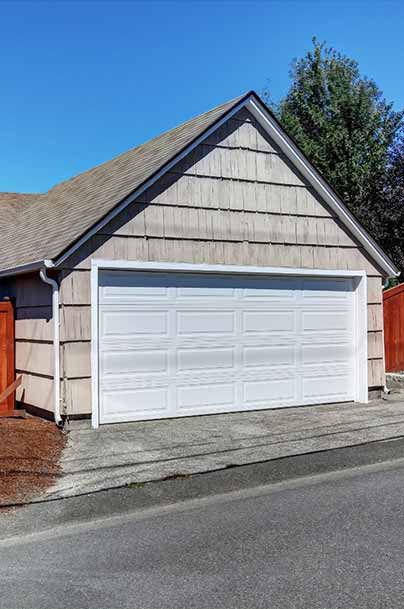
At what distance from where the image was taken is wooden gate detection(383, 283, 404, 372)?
15.7 m

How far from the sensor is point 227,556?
17.0ft

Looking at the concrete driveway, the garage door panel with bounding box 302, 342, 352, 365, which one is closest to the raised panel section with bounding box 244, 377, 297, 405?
the concrete driveway

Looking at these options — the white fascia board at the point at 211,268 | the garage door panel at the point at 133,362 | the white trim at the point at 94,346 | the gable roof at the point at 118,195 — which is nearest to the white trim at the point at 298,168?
the gable roof at the point at 118,195

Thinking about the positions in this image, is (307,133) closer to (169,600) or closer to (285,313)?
(285,313)

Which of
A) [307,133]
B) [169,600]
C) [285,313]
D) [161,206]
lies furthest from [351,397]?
[307,133]

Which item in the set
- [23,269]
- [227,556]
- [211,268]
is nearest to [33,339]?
[23,269]

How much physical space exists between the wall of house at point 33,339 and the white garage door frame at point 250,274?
2.26 feet

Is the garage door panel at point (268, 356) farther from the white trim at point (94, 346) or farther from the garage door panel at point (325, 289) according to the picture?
the white trim at point (94, 346)

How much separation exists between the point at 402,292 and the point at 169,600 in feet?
41.9

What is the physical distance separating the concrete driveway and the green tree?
12.9m

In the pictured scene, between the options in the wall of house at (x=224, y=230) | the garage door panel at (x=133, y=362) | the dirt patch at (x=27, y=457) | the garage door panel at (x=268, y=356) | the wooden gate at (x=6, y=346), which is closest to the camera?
Answer: the dirt patch at (x=27, y=457)

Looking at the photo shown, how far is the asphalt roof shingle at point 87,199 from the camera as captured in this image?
36.0ft

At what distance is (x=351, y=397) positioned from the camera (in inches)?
518

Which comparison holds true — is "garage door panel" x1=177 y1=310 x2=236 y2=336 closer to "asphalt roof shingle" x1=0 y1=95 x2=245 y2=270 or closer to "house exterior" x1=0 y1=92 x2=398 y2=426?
"house exterior" x1=0 y1=92 x2=398 y2=426
